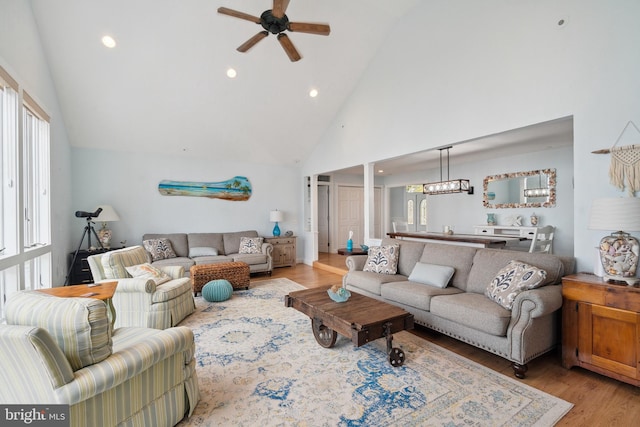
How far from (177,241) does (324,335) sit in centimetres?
406

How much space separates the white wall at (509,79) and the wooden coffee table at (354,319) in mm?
1851

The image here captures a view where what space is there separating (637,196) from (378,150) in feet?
10.7

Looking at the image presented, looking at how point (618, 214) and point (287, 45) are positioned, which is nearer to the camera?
point (618, 214)

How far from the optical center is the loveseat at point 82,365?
1303 mm

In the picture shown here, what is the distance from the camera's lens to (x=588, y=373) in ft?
7.96

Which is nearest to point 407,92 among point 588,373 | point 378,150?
point 378,150


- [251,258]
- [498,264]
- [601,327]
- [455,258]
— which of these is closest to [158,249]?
[251,258]

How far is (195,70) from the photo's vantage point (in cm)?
456

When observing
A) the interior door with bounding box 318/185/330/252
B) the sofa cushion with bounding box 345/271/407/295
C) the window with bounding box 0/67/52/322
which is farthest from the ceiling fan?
the interior door with bounding box 318/185/330/252

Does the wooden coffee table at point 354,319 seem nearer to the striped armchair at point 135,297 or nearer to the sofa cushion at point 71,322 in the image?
the striped armchair at point 135,297

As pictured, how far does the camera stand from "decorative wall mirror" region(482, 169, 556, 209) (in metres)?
5.48

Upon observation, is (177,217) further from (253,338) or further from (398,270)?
(398,270)

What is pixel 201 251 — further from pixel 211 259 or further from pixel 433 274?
pixel 433 274

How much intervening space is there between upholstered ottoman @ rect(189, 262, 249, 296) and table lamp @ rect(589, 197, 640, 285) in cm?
427
